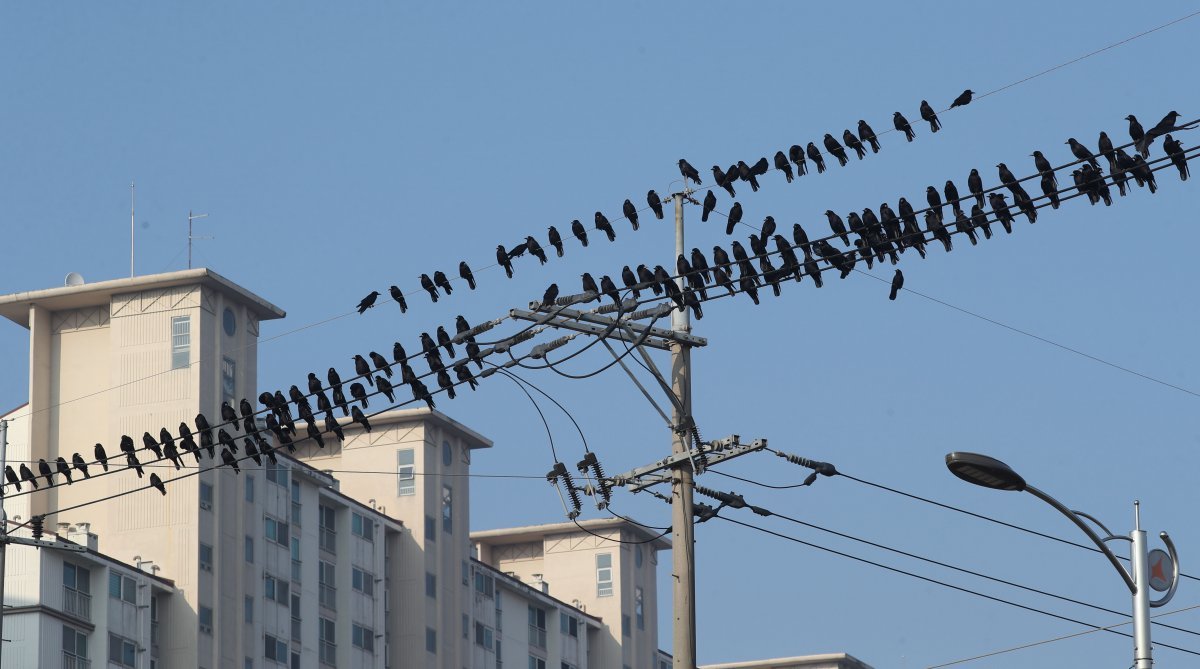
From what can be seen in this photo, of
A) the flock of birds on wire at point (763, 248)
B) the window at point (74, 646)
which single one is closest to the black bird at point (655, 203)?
the flock of birds on wire at point (763, 248)

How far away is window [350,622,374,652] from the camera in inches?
3253

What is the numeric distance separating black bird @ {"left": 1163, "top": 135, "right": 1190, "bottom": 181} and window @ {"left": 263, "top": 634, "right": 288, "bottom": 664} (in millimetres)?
55975

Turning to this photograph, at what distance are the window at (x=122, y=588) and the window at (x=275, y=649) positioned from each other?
6.79 m

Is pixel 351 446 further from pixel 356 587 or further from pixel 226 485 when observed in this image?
pixel 226 485

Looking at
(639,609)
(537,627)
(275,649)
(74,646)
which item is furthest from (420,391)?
(639,609)

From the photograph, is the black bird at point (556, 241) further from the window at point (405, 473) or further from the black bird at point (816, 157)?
the window at point (405, 473)

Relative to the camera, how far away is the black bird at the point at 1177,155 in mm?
24297

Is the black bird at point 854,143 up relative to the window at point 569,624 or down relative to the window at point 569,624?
up

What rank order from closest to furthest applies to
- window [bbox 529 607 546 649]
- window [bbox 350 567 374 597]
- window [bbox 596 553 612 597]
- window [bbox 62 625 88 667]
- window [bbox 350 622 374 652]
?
window [bbox 62 625 88 667]
window [bbox 350 622 374 652]
window [bbox 350 567 374 597]
window [bbox 529 607 546 649]
window [bbox 596 553 612 597]

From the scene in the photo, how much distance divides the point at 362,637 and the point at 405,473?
796 cm

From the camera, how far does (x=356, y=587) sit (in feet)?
273

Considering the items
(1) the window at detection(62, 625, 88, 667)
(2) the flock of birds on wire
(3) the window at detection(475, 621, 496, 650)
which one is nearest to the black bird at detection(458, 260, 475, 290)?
(2) the flock of birds on wire

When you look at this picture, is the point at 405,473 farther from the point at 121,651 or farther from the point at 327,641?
the point at 121,651

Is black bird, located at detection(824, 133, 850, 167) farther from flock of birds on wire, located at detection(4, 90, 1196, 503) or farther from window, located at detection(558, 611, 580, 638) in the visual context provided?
window, located at detection(558, 611, 580, 638)
